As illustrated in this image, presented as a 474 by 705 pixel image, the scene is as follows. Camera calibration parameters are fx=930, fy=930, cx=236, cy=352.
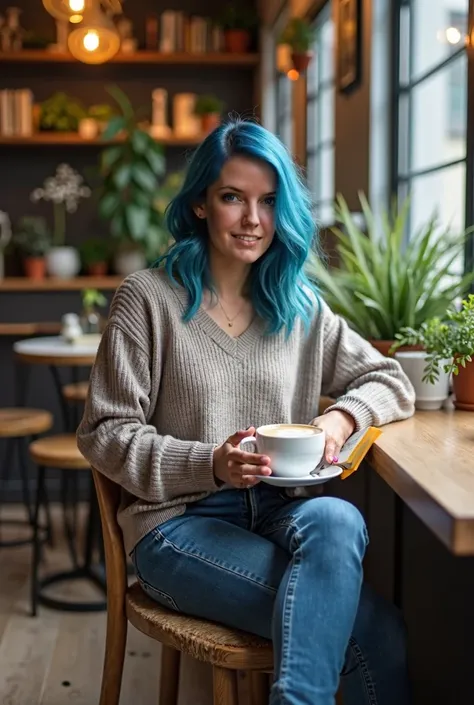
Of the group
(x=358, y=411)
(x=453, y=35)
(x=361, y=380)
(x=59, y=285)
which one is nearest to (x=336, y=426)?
Answer: (x=358, y=411)

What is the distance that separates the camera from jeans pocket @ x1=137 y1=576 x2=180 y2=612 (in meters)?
1.59

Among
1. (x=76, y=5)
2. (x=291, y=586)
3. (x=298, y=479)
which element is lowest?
(x=291, y=586)

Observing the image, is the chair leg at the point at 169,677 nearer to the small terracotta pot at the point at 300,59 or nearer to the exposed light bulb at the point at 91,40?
the small terracotta pot at the point at 300,59

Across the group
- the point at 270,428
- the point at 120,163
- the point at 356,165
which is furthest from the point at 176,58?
the point at 270,428

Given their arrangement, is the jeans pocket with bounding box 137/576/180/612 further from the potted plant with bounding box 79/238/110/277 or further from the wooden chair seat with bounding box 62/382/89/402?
the potted plant with bounding box 79/238/110/277

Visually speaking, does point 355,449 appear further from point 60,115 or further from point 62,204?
point 62,204

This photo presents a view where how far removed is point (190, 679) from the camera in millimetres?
2529

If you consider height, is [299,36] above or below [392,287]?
above

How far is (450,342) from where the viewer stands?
182 cm

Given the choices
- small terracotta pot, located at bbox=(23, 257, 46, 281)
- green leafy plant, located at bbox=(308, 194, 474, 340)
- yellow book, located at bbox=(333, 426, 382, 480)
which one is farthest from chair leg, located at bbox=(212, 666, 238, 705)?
small terracotta pot, located at bbox=(23, 257, 46, 281)

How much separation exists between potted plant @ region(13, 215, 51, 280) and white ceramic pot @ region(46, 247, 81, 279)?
4 cm

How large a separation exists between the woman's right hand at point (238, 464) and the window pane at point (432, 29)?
1834mm

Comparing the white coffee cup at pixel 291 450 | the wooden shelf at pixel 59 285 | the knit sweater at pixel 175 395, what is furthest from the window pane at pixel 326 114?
the white coffee cup at pixel 291 450

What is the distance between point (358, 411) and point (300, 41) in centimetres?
278
